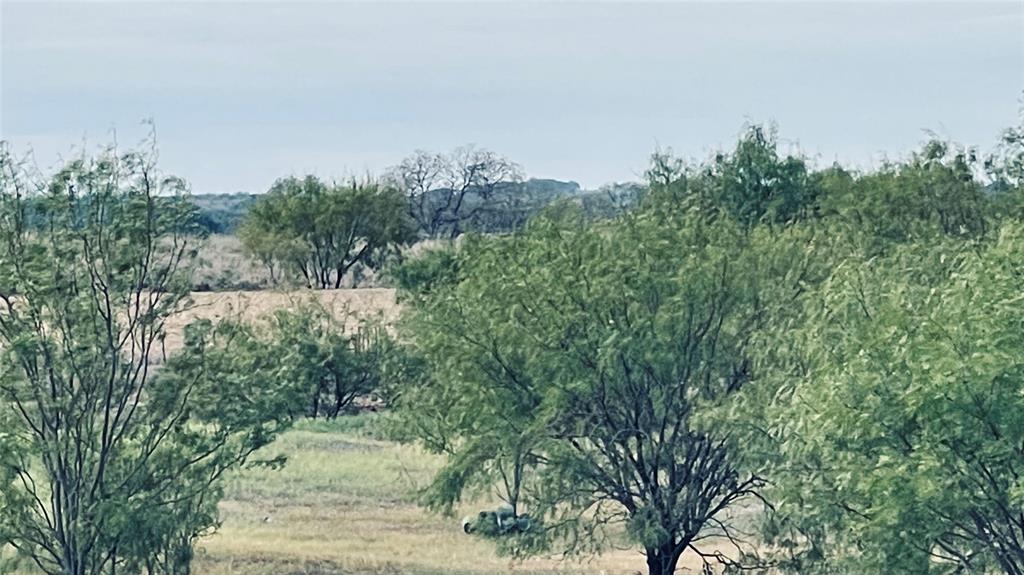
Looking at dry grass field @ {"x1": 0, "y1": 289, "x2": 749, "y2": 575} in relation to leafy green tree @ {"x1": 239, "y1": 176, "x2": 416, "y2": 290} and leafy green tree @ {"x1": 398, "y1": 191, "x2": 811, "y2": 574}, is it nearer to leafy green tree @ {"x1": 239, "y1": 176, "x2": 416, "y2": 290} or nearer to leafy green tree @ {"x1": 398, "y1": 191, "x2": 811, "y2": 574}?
leafy green tree @ {"x1": 398, "y1": 191, "x2": 811, "y2": 574}

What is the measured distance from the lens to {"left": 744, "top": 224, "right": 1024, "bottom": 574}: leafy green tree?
1487cm

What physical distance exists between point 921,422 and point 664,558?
28.2 feet

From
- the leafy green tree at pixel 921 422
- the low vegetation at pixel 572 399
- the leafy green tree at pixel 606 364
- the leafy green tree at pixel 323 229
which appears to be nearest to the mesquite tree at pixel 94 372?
the low vegetation at pixel 572 399

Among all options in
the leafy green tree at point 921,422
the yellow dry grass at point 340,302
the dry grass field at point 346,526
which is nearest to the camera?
the leafy green tree at point 921,422

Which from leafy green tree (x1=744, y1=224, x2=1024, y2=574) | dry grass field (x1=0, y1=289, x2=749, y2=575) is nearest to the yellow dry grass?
dry grass field (x1=0, y1=289, x2=749, y2=575)

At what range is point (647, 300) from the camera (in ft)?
71.8

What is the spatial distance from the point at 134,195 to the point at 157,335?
1621mm

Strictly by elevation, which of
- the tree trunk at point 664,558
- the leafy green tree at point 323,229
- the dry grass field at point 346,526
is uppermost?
the leafy green tree at point 323,229

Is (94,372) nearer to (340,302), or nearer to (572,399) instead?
(572,399)

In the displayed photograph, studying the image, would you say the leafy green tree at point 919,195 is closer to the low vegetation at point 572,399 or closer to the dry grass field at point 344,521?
the low vegetation at point 572,399

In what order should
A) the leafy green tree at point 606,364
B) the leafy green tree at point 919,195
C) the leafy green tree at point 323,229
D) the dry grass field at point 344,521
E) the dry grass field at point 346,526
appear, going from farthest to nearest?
1. the leafy green tree at point 323,229
2. the leafy green tree at point 919,195
3. the dry grass field at point 346,526
4. the dry grass field at point 344,521
5. the leafy green tree at point 606,364

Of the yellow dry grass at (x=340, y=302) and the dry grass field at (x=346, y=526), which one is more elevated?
the yellow dry grass at (x=340, y=302)

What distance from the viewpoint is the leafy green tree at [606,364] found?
21.7 metres

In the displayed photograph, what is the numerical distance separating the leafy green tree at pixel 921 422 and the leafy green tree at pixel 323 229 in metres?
56.5
